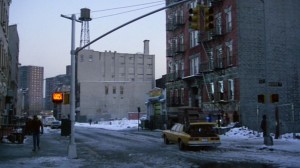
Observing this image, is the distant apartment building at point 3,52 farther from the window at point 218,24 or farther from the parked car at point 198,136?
the window at point 218,24

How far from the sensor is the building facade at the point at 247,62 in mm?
38812

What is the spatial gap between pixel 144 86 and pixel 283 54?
2575 inches

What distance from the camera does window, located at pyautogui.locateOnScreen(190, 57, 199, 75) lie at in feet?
154

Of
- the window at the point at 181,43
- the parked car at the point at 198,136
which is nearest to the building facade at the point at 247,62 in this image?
the window at the point at 181,43

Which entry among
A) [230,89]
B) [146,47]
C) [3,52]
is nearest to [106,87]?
[146,47]

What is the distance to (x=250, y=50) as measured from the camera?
→ 39.7 meters

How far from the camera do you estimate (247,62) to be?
129ft

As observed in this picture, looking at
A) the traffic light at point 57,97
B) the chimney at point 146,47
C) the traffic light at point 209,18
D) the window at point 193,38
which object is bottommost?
the traffic light at point 57,97

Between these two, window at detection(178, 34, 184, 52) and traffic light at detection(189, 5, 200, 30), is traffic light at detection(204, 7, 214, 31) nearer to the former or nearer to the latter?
traffic light at detection(189, 5, 200, 30)

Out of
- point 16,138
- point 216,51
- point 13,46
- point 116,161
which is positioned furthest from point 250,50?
point 13,46

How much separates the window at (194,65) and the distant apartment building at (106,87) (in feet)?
172

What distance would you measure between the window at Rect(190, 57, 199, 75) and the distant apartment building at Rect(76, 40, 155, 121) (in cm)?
5246

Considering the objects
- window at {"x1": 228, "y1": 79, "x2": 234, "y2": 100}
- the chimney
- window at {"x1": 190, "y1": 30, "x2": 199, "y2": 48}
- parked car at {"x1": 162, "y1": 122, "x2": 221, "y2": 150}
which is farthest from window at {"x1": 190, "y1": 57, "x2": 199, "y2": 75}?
the chimney

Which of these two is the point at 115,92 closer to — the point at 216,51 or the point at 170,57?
the point at 170,57
